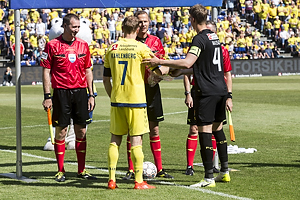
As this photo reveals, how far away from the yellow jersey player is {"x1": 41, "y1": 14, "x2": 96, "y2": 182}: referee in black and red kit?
90 cm

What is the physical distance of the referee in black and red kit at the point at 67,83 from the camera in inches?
300

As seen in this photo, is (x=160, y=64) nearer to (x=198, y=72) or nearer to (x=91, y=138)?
(x=198, y=72)

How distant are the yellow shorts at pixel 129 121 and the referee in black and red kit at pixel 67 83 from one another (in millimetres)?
958

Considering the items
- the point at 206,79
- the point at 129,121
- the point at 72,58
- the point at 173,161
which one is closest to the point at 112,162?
the point at 129,121

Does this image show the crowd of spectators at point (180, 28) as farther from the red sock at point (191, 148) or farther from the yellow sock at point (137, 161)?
the yellow sock at point (137, 161)

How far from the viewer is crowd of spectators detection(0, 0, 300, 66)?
1297 inches

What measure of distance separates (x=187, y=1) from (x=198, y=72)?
151 cm

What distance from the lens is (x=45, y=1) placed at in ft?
25.9

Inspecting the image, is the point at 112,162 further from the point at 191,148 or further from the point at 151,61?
the point at 191,148

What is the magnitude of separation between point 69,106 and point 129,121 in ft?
3.98

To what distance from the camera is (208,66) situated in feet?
22.9

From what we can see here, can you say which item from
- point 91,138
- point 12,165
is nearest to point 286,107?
point 91,138

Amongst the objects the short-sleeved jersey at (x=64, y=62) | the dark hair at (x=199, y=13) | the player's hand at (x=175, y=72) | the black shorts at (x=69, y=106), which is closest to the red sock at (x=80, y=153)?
the black shorts at (x=69, y=106)

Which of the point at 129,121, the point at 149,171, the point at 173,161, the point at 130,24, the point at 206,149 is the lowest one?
the point at 173,161
